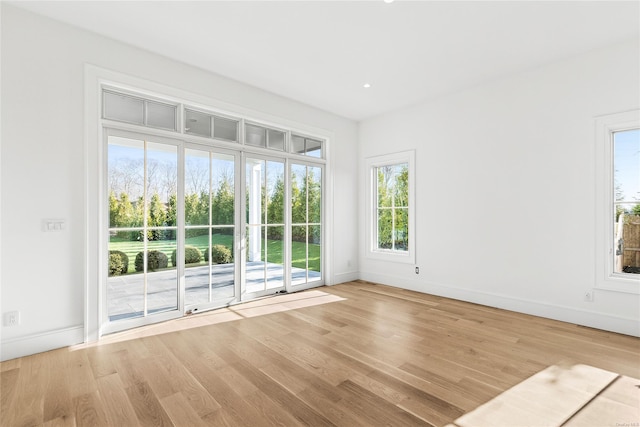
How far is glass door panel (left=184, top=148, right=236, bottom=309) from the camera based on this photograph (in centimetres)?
396

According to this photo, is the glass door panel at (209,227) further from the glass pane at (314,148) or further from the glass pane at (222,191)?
the glass pane at (314,148)

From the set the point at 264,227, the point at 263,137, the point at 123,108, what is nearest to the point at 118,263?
the point at 123,108

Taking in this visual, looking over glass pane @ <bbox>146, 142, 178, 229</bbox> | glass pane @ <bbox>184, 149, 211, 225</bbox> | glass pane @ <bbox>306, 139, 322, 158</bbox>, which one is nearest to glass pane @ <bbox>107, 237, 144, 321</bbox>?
glass pane @ <bbox>146, 142, 178, 229</bbox>

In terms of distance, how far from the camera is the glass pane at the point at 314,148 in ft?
17.8

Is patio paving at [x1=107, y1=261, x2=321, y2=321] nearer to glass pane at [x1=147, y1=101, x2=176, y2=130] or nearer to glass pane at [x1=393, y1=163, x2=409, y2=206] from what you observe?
glass pane at [x1=147, y1=101, x2=176, y2=130]

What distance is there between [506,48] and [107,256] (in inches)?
192

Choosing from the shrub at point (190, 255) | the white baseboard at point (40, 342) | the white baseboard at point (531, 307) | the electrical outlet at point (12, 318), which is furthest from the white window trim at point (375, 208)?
the electrical outlet at point (12, 318)

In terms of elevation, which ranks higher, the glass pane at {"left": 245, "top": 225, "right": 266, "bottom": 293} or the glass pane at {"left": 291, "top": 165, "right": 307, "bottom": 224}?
the glass pane at {"left": 291, "top": 165, "right": 307, "bottom": 224}

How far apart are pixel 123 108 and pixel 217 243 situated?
75.1 inches

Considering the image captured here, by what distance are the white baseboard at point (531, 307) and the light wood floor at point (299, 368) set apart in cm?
14

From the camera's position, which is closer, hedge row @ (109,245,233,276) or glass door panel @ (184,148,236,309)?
hedge row @ (109,245,233,276)

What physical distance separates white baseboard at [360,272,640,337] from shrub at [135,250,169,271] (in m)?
3.64

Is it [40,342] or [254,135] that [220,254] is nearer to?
[254,135]

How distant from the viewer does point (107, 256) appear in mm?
3318
